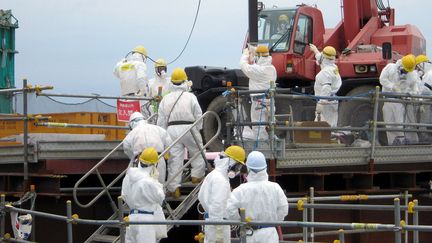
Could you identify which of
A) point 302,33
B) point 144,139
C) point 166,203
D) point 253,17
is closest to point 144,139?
point 144,139

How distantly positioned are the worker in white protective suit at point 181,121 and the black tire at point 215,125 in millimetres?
2554

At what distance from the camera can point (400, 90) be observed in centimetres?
1661

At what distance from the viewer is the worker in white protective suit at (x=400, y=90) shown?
15.7 m

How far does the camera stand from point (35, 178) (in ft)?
47.8

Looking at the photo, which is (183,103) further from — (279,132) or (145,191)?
(145,191)

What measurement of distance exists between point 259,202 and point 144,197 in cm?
176

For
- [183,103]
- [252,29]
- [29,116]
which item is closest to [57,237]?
[29,116]

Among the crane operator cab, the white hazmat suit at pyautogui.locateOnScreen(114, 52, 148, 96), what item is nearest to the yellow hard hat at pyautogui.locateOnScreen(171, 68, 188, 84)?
the white hazmat suit at pyautogui.locateOnScreen(114, 52, 148, 96)

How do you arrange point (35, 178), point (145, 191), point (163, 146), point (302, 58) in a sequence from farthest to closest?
point (302, 58), point (35, 178), point (163, 146), point (145, 191)

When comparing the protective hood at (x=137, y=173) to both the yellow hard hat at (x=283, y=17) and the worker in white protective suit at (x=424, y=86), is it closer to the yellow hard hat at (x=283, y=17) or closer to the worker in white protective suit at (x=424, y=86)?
the worker in white protective suit at (x=424, y=86)

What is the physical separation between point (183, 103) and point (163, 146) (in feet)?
2.94

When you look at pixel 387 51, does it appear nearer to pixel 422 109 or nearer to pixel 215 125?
pixel 422 109

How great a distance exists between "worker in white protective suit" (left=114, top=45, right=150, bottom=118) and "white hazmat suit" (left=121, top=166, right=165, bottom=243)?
4749mm

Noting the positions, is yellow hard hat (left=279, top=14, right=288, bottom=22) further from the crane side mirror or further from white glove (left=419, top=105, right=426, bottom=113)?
white glove (left=419, top=105, right=426, bottom=113)
